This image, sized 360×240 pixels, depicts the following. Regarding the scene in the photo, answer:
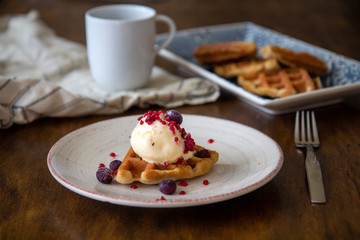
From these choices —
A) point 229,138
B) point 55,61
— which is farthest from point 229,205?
point 55,61

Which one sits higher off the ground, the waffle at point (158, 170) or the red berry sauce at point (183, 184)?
the waffle at point (158, 170)

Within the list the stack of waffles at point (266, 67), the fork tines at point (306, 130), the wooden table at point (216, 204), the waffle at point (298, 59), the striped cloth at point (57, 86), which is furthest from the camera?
the waffle at point (298, 59)

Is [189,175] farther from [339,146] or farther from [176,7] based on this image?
[176,7]

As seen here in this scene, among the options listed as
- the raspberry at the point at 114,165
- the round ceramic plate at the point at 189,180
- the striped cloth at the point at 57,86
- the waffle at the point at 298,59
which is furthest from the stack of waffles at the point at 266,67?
the raspberry at the point at 114,165

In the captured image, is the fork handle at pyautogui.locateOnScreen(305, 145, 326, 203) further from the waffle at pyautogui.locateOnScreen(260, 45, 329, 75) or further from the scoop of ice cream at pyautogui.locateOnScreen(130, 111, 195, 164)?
the waffle at pyautogui.locateOnScreen(260, 45, 329, 75)

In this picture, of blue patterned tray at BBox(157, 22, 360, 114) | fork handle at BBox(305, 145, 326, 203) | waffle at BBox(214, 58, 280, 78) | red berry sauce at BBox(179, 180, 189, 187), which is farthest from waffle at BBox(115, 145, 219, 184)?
waffle at BBox(214, 58, 280, 78)

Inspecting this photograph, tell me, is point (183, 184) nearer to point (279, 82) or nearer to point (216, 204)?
point (216, 204)

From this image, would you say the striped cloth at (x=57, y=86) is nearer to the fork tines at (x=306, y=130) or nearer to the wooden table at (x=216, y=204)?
the wooden table at (x=216, y=204)
